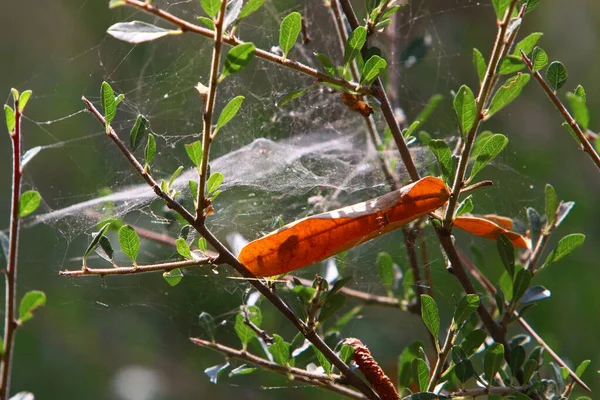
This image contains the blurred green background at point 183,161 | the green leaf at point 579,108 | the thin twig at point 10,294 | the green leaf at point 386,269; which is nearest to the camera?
the green leaf at point 579,108

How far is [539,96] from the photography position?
6.98ft

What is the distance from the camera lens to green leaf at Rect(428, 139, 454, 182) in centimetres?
63

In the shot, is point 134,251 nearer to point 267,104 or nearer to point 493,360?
point 493,360

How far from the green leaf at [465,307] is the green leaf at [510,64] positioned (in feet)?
0.75

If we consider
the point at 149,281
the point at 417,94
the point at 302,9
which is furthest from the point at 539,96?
the point at 149,281

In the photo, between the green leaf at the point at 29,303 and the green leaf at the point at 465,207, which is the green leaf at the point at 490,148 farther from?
the green leaf at the point at 29,303

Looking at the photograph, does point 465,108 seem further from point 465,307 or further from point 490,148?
point 465,307

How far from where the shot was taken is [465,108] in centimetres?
Result: 60

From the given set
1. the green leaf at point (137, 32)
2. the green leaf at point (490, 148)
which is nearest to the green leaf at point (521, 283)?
the green leaf at point (490, 148)

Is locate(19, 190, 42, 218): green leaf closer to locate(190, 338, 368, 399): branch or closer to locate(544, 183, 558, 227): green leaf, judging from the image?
locate(190, 338, 368, 399): branch

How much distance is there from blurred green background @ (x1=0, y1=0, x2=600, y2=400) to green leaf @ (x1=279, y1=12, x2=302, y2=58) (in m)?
0.35

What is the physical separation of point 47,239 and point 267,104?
0.98m

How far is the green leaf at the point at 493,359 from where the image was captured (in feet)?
2.14

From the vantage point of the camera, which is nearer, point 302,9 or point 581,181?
point 302,9
